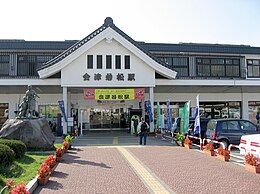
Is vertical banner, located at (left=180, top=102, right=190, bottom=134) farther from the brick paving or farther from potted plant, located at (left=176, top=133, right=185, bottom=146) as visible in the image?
the brick paving

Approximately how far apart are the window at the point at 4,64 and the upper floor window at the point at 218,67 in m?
15.9

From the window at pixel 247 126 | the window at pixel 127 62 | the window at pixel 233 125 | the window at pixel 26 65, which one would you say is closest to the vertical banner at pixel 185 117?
the window at pixel 233 125

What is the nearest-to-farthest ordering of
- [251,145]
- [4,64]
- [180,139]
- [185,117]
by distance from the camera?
[251,145], [180,139], [185,117], [4,64]

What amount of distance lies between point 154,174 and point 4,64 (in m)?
19.8

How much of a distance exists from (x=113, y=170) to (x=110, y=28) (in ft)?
44.7

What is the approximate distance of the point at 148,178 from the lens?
7.88 m

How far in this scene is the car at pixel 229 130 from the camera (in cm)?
1357

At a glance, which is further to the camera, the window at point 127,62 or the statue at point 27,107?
Result: the window at point 127,62

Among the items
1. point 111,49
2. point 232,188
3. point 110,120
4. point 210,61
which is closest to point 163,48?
point 210,61

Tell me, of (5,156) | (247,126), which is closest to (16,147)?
(5,156)

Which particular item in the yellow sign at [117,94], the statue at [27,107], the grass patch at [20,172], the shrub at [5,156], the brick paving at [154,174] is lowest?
the brick paving at [154,174]

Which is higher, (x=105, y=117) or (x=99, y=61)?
(x=99, y=61)

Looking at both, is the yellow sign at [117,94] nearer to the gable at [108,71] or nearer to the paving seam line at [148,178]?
the gable at [108,71]

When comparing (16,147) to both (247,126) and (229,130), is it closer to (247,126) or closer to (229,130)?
(229,130)
